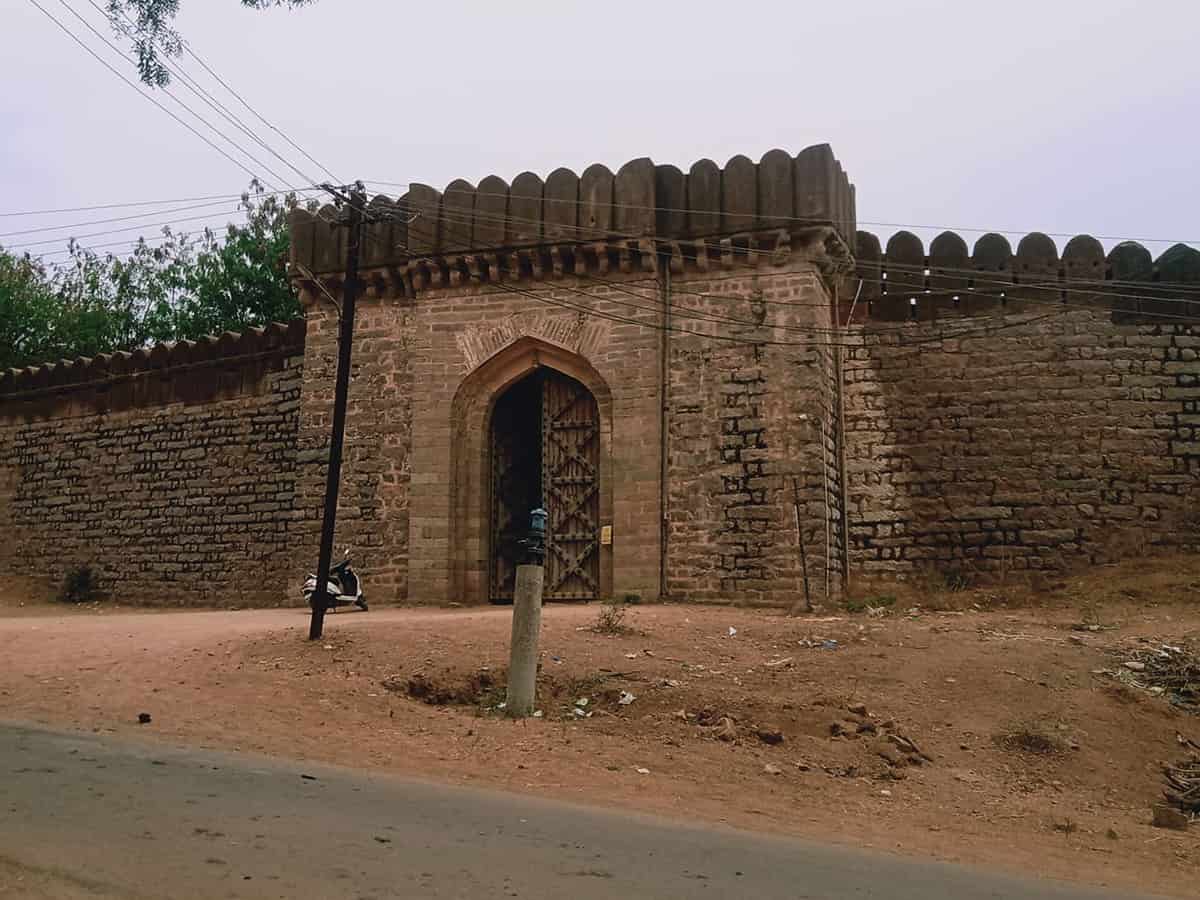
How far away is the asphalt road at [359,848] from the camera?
4.04 m

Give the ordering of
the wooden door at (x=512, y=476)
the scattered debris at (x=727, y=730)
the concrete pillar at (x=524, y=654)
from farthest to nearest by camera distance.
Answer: the wooden door at (x=512, y=476) < the concrete pillar at (x=524, y=654) < the scattered debris at (x=727, y=730)

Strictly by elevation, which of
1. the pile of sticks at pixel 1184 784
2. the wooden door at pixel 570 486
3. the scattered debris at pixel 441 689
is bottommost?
the pile of sticks at pixel 1184 784

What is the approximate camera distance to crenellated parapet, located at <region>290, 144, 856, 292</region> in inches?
508

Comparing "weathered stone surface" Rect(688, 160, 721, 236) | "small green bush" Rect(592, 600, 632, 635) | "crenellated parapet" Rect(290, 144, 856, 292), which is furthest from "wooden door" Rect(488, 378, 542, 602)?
"small green bush" Rect(592, 600, 632, 635)

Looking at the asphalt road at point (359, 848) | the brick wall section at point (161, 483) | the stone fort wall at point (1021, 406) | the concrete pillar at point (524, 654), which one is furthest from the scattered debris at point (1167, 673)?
the brick wall section at point (161, 483)

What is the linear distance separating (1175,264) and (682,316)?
18.5ft

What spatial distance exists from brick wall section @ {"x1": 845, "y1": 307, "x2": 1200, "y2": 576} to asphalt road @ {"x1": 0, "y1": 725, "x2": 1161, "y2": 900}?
8.26 m

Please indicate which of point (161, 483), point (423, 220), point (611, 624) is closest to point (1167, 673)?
point (611, 624)

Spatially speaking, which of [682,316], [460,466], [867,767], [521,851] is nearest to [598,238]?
[682,316]

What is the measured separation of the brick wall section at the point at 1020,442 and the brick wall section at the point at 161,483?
7984 mm

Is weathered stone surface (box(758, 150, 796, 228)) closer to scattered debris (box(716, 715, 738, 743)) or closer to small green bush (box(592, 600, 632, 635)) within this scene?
small green bush (box(592, 600, 632, 635))

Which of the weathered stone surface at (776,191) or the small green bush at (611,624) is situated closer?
the small green bush at (611,624)

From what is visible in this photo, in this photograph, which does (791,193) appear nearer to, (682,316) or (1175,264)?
(682,316)

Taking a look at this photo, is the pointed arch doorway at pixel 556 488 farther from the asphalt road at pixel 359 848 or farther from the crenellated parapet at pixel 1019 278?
the asphalt road at pixel 359 848
